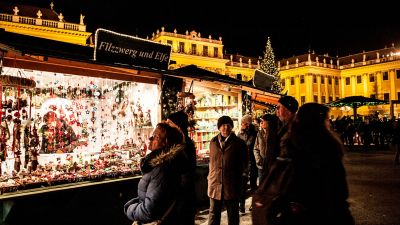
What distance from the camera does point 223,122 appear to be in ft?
15.2

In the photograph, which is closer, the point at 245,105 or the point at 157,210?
the point at 157,210

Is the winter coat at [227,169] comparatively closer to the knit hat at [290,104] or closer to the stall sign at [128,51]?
the knit hat at [290,104]

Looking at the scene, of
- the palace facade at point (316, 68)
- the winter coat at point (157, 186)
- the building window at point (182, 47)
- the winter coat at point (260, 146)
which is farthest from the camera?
the palace facade at point (316, 68)

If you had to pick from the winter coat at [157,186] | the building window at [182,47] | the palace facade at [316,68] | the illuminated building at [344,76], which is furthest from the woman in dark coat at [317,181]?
the illuminated building at [344,76]

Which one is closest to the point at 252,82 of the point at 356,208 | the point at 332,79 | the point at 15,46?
the point at 356,208

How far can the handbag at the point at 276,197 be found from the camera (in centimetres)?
239

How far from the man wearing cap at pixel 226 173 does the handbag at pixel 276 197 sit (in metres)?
1.81

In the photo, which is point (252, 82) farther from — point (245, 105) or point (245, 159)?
point (245, 159)

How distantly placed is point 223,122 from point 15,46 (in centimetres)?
291

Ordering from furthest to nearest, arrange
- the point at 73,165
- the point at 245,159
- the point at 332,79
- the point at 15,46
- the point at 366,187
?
the point at 332,79, the point at 366,187, the point at 73,165, the point at 245,159, the point at 15,46

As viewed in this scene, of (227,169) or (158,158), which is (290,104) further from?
(158,158)

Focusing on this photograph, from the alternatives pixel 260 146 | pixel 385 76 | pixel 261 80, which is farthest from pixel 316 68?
pixel 260 146

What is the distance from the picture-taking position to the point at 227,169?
14.4 ft

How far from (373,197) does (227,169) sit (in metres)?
4.42
